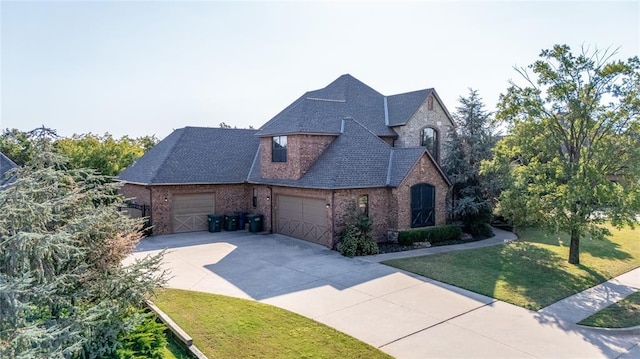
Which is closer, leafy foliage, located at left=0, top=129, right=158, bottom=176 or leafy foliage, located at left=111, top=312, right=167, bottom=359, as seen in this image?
leafy foliage, located at left=111, top=312, right=167, bottom=359

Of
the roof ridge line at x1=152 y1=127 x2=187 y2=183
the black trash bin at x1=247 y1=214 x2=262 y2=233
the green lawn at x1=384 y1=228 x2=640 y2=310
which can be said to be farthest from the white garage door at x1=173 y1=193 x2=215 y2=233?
the green lawn at x1=384 y1=228 x2=640 y2=310

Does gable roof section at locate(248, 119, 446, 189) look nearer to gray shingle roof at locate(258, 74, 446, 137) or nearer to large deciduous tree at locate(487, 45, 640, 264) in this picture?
gray shingle roof at locate(258, 74, 446, 137)

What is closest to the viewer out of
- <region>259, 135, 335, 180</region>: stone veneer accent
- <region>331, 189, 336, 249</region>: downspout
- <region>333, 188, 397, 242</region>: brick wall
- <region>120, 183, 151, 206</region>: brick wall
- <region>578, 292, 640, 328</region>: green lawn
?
<region>578, 292, 640, 328</region>: green lawn

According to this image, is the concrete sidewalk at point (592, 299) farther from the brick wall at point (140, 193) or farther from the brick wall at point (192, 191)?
the brick wall at point (140, 193)

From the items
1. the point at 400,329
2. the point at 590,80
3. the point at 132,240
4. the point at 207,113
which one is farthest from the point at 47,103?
the point at 207,113

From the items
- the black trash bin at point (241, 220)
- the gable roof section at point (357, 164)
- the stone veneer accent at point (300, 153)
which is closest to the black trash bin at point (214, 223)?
the black trash bin at point (241, 220)

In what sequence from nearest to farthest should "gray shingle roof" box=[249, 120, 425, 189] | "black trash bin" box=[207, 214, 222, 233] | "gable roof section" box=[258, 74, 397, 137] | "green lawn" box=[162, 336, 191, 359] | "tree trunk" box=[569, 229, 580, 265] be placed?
"green lawn" box=[162, 336, 191, 359]
"tree trunk" box=[569, 229, 580, 265]
"gray shingle roof" box=[249, 120, 425, 189]
"gable roof section" box=[258, 74, 397, 137]
"black trash bin" box=[207, 214, 222, 233]

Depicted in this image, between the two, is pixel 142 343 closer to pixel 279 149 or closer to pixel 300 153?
pixel 300 153
